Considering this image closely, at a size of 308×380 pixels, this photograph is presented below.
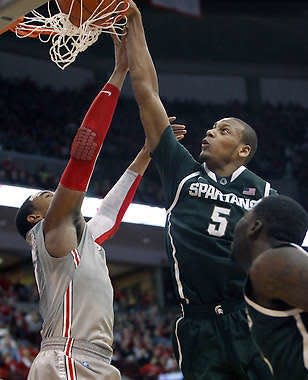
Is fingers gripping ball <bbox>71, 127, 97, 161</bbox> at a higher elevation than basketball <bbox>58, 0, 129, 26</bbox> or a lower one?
lower

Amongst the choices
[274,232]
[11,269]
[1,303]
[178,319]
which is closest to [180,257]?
[178,319]

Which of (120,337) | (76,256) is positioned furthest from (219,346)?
(120,337)

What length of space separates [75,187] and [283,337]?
1369mm

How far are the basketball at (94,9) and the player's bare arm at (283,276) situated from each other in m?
1.72

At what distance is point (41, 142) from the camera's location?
20.4m

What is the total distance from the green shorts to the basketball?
133 centimetres

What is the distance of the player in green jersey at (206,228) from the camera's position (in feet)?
12.4

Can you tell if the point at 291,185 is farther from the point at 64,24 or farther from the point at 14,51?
the point at 64,24

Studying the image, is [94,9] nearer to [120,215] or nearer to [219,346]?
[120,215]

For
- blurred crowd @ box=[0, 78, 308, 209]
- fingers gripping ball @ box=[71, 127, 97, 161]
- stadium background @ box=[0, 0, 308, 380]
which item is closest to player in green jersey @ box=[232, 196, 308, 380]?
fingers gripping ball @ box=[71, 127, 97, 161]

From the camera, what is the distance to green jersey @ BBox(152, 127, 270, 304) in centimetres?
382

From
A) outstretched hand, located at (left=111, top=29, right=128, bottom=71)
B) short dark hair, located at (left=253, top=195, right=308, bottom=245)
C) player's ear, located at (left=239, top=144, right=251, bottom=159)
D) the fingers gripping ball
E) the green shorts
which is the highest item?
short dark hair, located at (left=253, top=195, right=308, bottom=245)

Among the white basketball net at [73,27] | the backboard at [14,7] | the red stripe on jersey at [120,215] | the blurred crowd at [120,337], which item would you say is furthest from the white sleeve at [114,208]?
the blurred crowd at [120,337]

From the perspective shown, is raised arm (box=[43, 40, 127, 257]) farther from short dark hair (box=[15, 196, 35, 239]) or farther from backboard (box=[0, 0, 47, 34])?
backboard (box=[0, 0, 47, 34])
